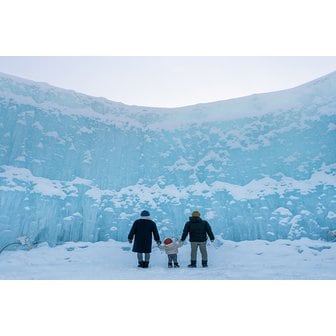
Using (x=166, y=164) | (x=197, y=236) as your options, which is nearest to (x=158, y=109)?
(x=166, y=164)

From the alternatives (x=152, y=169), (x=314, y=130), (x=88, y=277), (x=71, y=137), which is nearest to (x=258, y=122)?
(x=314, y=130)

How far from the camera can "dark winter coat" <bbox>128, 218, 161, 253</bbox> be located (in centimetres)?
733

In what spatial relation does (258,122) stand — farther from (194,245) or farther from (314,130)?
(194,245)

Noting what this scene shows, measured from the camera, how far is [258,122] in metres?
13.3

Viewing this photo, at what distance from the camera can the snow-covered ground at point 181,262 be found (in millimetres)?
6180

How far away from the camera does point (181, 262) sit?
25.8 feet

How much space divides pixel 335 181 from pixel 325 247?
2.72 m

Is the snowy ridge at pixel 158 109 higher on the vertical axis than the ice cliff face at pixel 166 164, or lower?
higher

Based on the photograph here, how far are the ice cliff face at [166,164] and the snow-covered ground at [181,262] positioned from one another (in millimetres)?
710

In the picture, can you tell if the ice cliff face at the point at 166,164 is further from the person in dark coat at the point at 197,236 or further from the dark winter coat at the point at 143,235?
the person in dark coat at the point at 197,236

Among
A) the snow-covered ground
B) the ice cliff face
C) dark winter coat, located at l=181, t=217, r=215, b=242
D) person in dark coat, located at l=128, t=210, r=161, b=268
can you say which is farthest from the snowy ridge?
dark winter coat, located at l=181, t=217, r=215, b=242

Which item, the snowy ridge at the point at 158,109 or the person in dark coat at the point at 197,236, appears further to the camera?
the snowy ridge at the point at 158,109

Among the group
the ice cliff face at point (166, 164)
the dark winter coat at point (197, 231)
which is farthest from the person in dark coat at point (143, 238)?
the ice cliff face at point (166, 164)

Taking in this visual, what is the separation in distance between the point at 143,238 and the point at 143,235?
8cm
